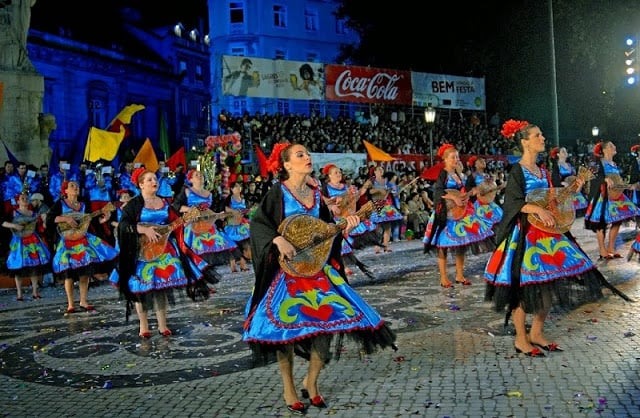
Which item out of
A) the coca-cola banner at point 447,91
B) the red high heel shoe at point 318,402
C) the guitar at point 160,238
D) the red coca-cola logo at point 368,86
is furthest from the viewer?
the coca-cola banner at point 447,91

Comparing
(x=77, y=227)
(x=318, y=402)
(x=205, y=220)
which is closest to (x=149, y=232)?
(x=77, y=227)

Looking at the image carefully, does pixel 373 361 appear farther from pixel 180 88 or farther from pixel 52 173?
pixel 180 88

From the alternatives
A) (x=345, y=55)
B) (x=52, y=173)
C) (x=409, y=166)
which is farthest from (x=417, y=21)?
(x=52, y=173)

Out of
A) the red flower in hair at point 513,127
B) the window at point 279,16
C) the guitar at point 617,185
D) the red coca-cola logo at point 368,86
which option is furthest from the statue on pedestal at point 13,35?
the window at point 279,16

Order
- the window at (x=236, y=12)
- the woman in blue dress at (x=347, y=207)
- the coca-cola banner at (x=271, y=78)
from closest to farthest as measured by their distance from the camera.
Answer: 1. the woman in blue dress at (x=347, y=207)
2. the coca-cola banner at (x=271, y=78)
3. the window at (x=236, y=12)

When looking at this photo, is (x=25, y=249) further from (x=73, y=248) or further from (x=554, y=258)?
(x=554, y=258)

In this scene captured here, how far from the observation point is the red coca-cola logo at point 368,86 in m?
27.8

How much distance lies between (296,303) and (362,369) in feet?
4.48

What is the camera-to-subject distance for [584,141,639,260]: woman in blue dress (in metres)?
12.0

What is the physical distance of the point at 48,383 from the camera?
6.33 meters

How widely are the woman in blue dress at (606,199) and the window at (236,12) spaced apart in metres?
41.0

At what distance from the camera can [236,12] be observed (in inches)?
1971

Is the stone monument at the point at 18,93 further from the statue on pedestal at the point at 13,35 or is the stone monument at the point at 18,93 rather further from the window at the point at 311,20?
the window at the point at 311,20

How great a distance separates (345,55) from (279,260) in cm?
3985
